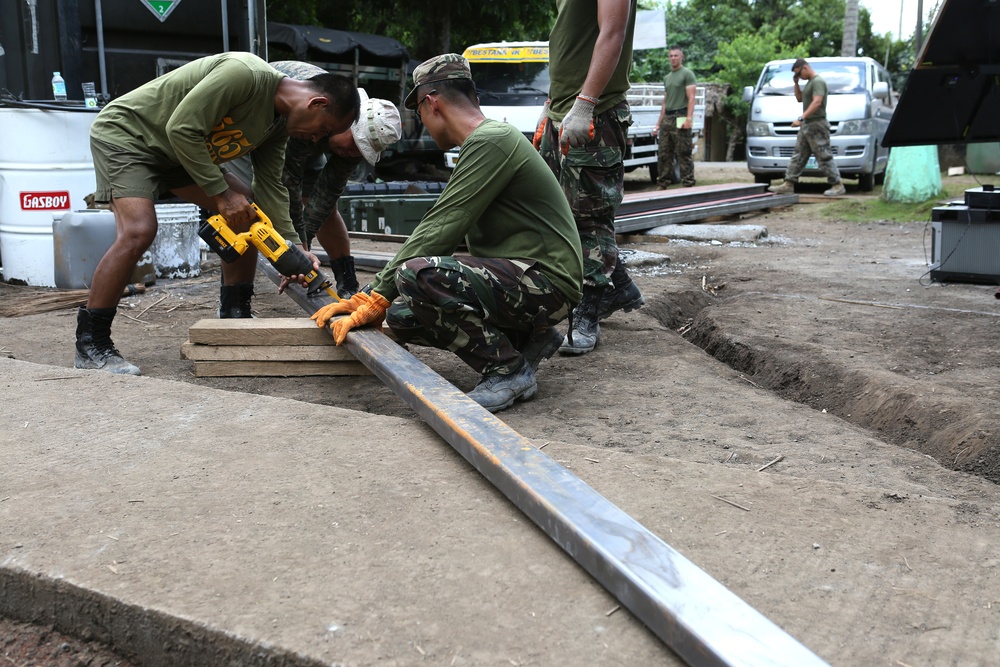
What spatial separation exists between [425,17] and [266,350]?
1384 cm

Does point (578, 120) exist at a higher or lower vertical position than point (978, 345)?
higher

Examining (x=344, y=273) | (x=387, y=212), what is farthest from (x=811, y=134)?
(x=344, y=273)

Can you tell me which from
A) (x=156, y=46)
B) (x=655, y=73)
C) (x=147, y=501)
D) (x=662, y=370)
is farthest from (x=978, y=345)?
(x=655, y=73)

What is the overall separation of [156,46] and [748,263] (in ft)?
16.9

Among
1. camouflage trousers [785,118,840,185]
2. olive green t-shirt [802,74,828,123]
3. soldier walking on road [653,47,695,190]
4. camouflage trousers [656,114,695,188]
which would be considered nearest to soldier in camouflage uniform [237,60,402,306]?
soldier walking on road [653,47,695,190]

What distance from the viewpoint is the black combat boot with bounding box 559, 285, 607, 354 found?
4.43 m

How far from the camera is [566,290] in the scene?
3.53m

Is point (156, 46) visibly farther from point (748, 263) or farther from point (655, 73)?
point (655, 73)

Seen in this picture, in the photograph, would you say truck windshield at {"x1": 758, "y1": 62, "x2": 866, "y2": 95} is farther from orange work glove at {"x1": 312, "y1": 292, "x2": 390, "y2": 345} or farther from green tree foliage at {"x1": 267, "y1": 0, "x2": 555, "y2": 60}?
orange work glove at {"x1": 312, "y1": 292, "x2": 390, "y2": 345}

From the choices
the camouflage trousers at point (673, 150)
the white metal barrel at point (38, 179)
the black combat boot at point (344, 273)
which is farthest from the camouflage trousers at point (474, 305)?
the camouflage trousers at point (673, 150)

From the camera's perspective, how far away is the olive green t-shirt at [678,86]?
548 inches

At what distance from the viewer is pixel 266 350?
399 centimetres

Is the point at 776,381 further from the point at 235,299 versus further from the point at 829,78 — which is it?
the point at 829,78

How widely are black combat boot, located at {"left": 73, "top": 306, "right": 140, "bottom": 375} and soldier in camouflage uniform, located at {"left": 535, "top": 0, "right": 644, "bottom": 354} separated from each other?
195cm
